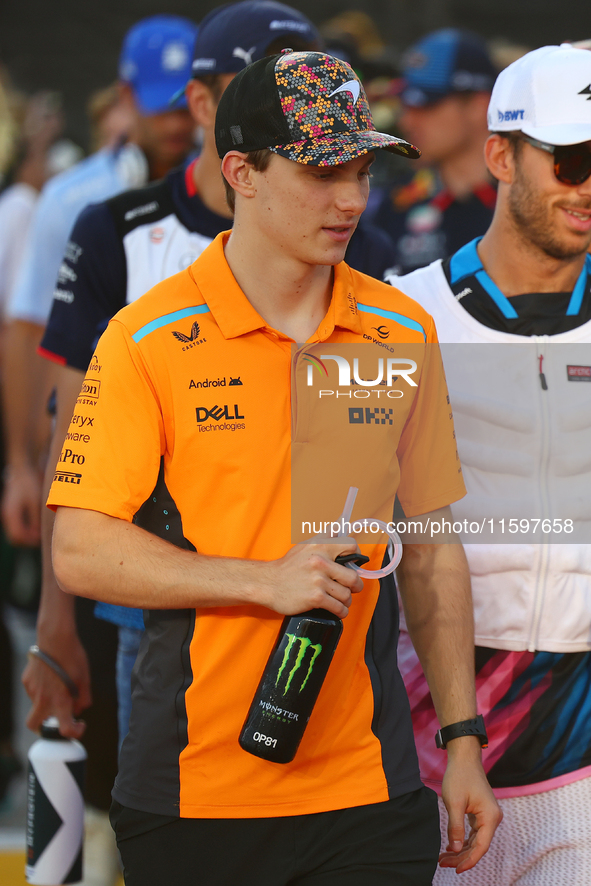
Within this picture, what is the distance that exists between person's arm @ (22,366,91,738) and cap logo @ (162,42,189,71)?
209cm

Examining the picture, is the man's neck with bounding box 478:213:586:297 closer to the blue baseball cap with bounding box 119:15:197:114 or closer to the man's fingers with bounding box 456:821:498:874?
the man's fingers with bounding box 456:821:498:874

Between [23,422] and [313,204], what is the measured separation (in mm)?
3207

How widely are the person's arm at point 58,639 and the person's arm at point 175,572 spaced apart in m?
1.05

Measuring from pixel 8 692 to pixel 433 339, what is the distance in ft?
13.0

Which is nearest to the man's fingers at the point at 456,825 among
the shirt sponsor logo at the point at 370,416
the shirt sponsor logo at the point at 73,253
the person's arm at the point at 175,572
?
the person's arm at the point at 175,572

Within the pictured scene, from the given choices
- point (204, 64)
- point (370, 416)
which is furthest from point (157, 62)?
point (370, 416)

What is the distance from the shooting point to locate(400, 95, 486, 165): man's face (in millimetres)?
6488

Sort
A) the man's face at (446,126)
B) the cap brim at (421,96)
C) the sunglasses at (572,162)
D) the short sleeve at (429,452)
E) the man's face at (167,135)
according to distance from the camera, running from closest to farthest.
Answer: the short sleeve at (429,452) → the sunglasses at (572,162) → the man's face at (167,135) → the man's face at (446,126) → the cap brim at (421,96)

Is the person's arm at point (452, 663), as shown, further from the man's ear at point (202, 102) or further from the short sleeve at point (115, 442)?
the man's ear at point (202, 102)

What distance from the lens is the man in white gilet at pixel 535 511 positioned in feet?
9.82

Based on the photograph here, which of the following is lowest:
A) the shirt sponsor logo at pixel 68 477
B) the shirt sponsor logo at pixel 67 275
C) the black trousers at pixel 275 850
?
the black trousers at pixel 275 850

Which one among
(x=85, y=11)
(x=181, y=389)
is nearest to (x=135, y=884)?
(x=181, y=389)

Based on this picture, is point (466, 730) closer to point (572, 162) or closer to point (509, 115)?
point (572, 162)

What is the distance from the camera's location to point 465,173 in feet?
20.8
